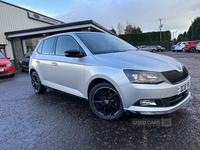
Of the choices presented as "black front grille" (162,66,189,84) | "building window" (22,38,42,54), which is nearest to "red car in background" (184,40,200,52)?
"building window" (22,38,42,54)

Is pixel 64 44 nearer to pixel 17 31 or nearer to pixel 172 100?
pixel 172 100

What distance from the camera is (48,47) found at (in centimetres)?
405

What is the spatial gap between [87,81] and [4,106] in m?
2.55

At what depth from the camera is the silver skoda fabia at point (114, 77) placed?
2262 millimetres

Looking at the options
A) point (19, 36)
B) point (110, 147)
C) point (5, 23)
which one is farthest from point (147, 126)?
point (5, 23)

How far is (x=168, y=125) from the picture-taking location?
2506 mm

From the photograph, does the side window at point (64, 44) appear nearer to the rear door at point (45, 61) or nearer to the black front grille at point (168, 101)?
the rear door at point (45, 61)

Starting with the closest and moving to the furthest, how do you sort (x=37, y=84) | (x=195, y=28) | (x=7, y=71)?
(x=37, y=84) < (x=7, y=71) < (x=195, y=28)

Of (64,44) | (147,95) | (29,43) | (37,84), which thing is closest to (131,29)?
(29,43)

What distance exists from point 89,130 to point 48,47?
2.56 m

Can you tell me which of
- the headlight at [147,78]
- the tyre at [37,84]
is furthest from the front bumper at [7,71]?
the headlight at [147,78]

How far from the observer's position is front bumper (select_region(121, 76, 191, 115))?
2221 mm

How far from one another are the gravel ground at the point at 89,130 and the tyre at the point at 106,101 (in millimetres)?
141

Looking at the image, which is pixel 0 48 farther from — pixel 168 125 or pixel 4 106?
pixel 168 125
